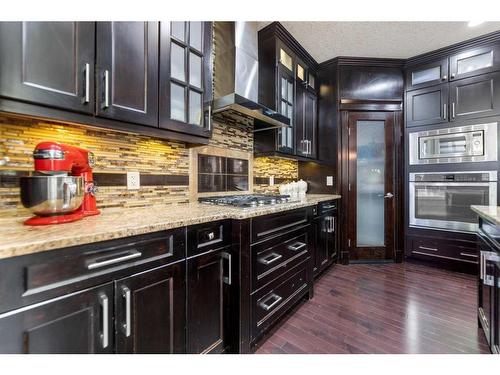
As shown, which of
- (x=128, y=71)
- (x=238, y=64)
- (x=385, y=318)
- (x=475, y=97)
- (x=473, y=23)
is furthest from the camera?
(x=475, y=97)

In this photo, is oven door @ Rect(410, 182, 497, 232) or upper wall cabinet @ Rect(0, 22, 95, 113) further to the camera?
oven door @ Rect(410, 182, 497, 232)

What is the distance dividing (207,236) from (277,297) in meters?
0.82

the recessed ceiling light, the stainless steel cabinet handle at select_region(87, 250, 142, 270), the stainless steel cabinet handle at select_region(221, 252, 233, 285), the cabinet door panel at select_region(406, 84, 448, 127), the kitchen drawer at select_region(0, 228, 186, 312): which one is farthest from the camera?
the cabinet door panel at select_region(406, 84, 448, 127)

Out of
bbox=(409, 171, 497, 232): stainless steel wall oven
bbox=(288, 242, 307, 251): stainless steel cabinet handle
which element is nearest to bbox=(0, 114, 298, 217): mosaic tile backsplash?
bbox=(288, 242, 307, 251): stainless steel cabinet handle

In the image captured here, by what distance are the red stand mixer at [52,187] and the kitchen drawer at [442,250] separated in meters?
3.66

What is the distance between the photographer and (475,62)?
268 centimetres

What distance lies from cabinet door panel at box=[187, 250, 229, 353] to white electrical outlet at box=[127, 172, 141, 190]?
28.8 inches

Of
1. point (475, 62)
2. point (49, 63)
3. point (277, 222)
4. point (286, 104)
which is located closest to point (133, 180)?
point (49, 63)

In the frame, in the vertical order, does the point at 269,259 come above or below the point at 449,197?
below

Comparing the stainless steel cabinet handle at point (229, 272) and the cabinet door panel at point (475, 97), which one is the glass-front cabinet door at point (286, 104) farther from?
the cabinet door panel at point (475, 97)

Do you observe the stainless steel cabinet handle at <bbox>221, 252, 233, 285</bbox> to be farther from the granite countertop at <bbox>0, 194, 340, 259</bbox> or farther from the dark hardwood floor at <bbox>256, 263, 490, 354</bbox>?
the dark hardwood floor at <bbox>256, 263, 490, 354</bbox>

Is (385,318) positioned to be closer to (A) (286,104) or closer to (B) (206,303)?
(B) (206,303)

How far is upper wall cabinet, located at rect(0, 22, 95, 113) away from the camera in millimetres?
858
